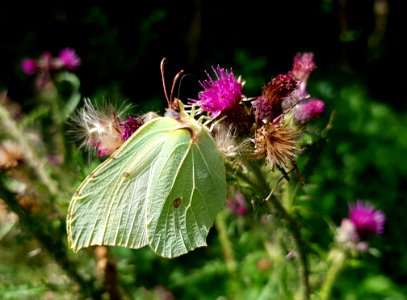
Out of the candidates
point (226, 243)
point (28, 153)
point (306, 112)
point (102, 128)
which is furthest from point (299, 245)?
point (28, 153)

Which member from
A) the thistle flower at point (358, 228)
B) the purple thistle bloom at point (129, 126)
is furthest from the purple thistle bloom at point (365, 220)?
the purple thistle bloom at point (129, 126)

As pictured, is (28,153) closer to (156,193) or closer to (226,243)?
(156,193)

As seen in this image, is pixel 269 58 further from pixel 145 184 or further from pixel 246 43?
pixel 145 184

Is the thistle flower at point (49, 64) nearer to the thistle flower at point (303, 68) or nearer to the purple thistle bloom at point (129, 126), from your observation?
the purple thistle bloom at point (129, 126)

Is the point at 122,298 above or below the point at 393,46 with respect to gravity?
above

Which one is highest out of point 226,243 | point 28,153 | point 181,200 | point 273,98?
point 273,98

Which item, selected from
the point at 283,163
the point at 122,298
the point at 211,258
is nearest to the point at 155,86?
the point at 211,258
